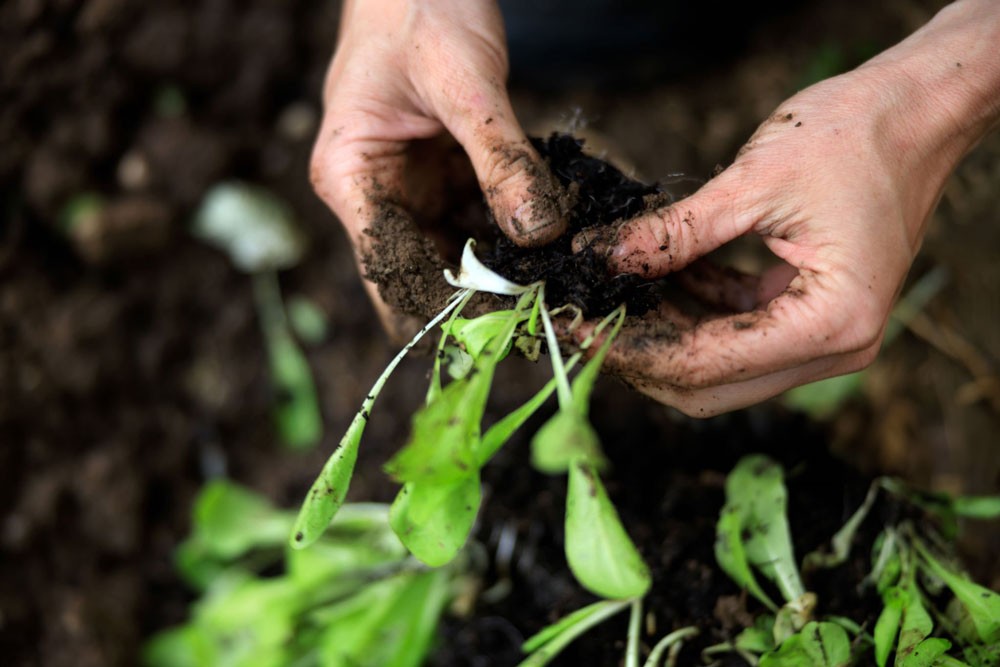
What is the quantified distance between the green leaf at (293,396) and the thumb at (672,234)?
1225mm

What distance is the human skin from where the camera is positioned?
867mm

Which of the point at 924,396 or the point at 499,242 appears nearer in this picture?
the point at 499,242

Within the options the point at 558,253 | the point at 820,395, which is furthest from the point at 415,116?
the point at 820,395

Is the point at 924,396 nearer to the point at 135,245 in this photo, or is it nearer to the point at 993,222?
the point at 993,222

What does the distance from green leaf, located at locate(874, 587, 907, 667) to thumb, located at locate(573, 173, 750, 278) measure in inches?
22.7

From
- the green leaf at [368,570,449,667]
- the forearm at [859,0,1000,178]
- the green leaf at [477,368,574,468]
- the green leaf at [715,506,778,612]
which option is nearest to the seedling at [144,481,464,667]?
the green leaf at [368,570,449,667]

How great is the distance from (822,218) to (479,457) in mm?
500

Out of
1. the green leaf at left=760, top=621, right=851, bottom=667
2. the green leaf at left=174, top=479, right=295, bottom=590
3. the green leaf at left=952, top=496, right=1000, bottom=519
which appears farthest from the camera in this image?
the green leaf at left=174, top=479, right=295, bottom=590

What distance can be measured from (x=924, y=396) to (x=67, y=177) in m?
2.25

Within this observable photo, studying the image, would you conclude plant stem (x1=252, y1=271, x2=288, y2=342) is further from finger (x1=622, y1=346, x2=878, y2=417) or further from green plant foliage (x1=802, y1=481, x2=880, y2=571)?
green plant foliage (x1=802, y1=481, x2=880, y2=571)

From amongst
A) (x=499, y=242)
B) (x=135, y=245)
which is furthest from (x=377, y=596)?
(x=135, y=245)

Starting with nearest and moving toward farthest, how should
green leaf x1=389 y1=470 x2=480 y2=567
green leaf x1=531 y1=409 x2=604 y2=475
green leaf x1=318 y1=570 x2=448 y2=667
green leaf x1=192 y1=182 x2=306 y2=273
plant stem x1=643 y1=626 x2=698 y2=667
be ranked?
green leaf x1=531 y1=409 x2=604 y2=475 < green leaf x1=389 y1=470 x2=480 y2=567 < plant stem x1=643 y1=626 x2=698 y2=667 < green leaf x1=318 y1=570 x2=448 y2=667 < green leaf x1=192 y1=182 x2=306 y2=273

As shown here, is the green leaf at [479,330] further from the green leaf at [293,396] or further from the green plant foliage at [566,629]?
the green leaf at [293,396]

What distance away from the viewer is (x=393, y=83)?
109 cm
